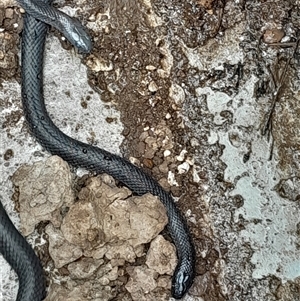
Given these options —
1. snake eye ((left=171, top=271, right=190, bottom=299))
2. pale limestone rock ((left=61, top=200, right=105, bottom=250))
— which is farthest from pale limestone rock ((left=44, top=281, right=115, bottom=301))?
snake eye ((left=171, top=271, right=190, bottom=299))

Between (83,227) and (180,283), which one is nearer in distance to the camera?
(83,227)

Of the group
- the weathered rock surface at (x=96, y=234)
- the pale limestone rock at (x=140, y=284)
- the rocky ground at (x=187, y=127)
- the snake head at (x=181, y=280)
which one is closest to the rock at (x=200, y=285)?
the rocky ground at (x=187, y=127)

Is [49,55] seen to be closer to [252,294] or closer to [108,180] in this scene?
[108,180]

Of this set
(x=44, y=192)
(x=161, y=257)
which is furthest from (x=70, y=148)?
(x=161, y=257)

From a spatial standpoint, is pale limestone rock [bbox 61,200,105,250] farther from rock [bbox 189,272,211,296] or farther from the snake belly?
rock [bbox 189,272,211,296]

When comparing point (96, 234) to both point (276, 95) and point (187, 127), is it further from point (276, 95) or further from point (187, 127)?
point (276, 95)

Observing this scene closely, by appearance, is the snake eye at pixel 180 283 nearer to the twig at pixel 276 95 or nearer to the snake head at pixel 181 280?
the snake head at pixel 181 280

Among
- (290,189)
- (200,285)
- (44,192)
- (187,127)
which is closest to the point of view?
(44,192)
